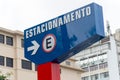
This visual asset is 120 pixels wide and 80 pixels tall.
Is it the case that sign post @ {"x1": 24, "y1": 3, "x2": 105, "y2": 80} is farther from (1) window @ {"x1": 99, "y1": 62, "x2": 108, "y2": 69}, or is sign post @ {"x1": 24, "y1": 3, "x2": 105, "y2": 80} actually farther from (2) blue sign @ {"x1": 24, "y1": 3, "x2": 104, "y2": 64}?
(1) window @ {"x1": 99, "y1": 62, "x2": 108, "y2": 69}

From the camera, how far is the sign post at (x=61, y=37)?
18875 millimetres

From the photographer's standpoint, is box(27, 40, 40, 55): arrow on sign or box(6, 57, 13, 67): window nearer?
box(27, 40, 40, 55): arrow on sign

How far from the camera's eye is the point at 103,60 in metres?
93.1

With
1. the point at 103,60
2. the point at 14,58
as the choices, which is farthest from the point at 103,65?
the point at 14,58

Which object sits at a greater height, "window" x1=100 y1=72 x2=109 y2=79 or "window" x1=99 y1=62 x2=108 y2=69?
"window" x1=99 y1=62 x2=108 y2=69

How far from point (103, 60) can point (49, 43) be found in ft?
242

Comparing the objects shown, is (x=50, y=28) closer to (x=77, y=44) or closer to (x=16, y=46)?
(x=77, y=44)

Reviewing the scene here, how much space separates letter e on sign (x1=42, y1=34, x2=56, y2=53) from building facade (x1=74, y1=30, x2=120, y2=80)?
233 feet

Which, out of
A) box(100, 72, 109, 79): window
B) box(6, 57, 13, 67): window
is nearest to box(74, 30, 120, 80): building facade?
box(100, 72, 109, 79): window

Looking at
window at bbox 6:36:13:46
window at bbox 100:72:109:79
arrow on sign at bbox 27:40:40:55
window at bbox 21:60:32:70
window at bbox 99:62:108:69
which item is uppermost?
window at bbox 99:62:108:69

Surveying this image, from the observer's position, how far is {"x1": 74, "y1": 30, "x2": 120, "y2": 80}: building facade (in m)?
91.9

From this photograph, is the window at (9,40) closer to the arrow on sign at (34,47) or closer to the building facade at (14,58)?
the building facade at (14,58)

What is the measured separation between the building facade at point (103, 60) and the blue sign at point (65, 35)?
7068 centimetres

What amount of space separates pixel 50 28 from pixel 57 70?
1.78m
